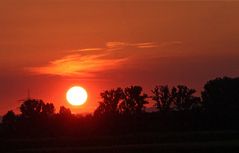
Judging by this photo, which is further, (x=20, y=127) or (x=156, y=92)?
(x=156, y=92)

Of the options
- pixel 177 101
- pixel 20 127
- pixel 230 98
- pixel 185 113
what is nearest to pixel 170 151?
pixel 185 113

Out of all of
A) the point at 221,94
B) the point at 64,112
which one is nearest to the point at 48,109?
the point at 64,112

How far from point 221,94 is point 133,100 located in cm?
1864

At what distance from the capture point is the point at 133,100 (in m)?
121

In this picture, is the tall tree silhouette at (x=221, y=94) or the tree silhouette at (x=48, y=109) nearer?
the tall tree silhouette at (x=221, y=94)

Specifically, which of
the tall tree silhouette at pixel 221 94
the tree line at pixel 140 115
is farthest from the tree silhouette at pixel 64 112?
the tall tree silhouette at pixel 221 94

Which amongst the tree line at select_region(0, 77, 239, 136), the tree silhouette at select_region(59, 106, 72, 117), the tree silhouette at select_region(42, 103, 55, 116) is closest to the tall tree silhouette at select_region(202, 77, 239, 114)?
the tree line at select_region(0, 77, 239, 136)

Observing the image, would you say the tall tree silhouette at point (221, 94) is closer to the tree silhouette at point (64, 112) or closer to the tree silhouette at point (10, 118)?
the tree silhouette at point (64, 112)

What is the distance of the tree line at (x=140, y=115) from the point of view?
267 feet

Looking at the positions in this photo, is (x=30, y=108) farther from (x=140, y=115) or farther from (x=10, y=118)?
(x=140, y=115)

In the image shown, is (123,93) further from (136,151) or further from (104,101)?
(136,151)

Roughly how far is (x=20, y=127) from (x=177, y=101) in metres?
35.4

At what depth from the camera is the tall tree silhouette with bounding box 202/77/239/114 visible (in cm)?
10381

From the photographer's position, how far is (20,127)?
9694cm
